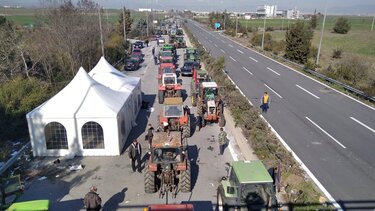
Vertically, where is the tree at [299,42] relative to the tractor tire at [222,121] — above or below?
above

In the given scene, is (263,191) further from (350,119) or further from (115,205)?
(350,119)

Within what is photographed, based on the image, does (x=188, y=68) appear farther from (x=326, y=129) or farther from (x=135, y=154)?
(x=135, y=154)

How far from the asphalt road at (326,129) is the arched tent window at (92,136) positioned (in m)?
9.38

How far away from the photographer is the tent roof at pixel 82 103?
14.9m

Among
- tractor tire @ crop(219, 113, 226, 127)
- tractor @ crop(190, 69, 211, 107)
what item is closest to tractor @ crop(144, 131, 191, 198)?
tractor tire @ crop(219, 113, 226, 127)

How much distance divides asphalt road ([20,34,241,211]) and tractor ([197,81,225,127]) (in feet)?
5.99

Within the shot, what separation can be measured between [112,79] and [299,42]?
1120 inches

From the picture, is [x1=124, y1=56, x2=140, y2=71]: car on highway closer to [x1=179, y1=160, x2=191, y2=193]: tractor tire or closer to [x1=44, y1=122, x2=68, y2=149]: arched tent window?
[x1=44, y1=122, x2=68, y2=149]: arched tent window

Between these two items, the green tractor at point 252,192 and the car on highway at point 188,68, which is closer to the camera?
the green tractor at point 252,192

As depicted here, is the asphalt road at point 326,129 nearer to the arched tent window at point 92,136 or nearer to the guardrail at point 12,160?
the arched tent window at point 92,136

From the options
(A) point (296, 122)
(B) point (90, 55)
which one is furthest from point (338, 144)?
(B) point (90, 55)

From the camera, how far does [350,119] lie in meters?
20.6

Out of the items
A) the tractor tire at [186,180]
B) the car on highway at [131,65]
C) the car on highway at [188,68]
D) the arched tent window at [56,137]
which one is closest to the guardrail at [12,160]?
the arched tent window at [56,137]

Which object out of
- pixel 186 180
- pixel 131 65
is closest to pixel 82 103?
pixel 186 180
